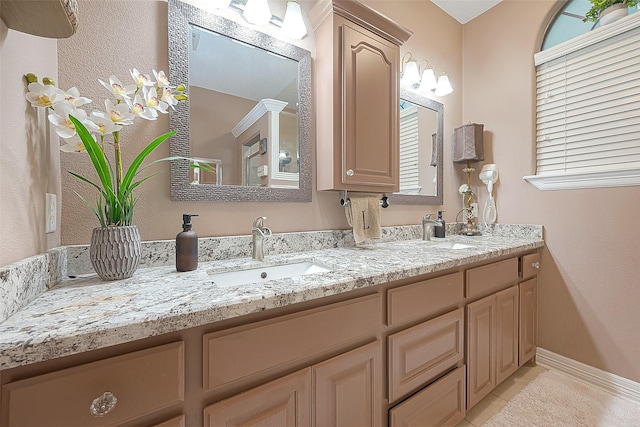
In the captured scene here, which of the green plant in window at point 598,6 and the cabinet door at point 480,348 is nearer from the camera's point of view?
the cabinet door at point 480,348

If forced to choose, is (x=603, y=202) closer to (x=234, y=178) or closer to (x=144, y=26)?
(x=234, y=178)

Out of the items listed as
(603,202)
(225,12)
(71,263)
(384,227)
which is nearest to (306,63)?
(225,12)

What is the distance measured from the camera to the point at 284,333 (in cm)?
69

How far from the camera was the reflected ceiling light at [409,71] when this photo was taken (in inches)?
71.0

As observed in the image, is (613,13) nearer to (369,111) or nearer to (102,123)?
(369,111)

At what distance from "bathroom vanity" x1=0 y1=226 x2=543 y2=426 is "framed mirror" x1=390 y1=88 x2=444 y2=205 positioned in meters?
0.73

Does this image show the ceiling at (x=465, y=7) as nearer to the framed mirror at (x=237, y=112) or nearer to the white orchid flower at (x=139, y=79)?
the framed mirror at (x=237, y=112)

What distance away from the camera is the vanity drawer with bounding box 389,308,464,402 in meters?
0.94

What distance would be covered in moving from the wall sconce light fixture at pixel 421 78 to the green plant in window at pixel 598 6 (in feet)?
2.60

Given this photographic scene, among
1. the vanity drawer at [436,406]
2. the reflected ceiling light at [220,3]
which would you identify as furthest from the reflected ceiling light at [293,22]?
the vanity drawer at [436,406]

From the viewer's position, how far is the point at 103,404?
1.60 ft

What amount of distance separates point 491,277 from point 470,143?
1120mm

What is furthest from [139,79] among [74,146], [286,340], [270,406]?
[270,406]

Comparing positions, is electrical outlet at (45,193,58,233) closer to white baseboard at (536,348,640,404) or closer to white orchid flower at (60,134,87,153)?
white orchid flower at (60,134,87,153)
